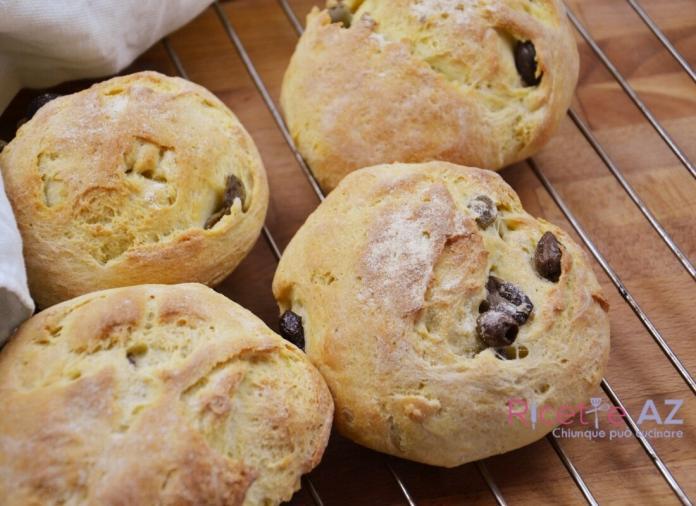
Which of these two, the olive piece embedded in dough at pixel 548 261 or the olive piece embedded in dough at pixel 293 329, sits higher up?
the olive piece embedded in dough at pixel 548 261

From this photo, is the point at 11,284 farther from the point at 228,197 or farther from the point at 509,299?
the point at 509,299

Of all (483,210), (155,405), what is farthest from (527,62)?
(155,405)

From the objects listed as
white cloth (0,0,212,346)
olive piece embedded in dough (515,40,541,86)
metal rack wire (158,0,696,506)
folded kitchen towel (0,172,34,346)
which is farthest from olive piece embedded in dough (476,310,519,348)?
white cloth (0,0,212,346)

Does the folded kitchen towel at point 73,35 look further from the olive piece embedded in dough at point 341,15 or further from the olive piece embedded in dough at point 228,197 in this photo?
the olive piece embedded in dough at point 228,197

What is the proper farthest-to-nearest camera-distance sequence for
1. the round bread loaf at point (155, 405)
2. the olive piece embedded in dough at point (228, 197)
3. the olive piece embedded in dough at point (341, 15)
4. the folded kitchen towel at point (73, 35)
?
the olive piece embedded in dough at point (341, 15), the folded kitchen towel at point (73, 35), the olive piece embedded in dough at point (228, 197), the round bread loaf at point (155, 405)

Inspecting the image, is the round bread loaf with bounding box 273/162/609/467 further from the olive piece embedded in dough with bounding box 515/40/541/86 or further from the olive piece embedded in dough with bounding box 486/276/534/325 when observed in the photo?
the olive piece embedded in dough with bounding box 515/40/541/86

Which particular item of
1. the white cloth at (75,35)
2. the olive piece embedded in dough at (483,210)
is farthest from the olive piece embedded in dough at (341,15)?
the olive piece embedded in dough at (483,210)

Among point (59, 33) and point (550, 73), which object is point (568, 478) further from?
point (59, 33)

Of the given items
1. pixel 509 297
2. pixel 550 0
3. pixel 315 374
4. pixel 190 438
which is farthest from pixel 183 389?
pixel 550 0

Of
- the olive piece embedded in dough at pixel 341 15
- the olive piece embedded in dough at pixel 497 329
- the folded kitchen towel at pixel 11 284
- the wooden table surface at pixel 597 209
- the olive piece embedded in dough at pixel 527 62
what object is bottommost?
the wooden table surface at pixel 597 209
